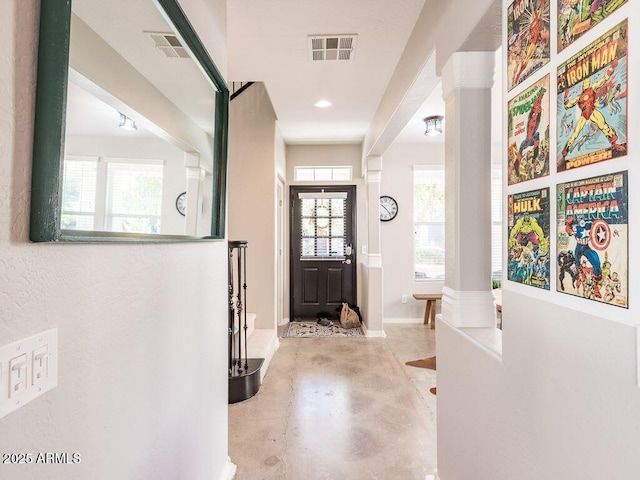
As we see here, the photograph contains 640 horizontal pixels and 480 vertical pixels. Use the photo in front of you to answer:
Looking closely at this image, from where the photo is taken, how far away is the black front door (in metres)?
5.33

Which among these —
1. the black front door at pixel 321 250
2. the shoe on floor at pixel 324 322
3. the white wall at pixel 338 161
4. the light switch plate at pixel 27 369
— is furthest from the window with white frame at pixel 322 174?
the light switch plate at pixel 27 369

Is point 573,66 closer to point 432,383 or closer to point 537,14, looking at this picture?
point 537,14

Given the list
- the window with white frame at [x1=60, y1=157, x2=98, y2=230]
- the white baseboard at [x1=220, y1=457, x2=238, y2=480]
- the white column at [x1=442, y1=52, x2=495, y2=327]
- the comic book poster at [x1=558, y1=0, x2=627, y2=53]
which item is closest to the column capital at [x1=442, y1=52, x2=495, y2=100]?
the white column at [x1=442, y1=52, x2=495, y2=327]

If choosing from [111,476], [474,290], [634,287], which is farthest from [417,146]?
[111,476]

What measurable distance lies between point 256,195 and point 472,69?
290 centimetres

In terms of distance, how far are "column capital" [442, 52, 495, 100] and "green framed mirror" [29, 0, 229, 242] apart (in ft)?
3.68

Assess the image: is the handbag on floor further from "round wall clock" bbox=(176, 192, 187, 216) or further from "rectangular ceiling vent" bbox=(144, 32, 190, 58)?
"rectangular ceiling vent" bbox=(144, 32, 190, 58)

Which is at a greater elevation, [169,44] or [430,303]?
[169,44]

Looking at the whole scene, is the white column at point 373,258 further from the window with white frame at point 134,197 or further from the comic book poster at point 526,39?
the window with white frame at point 134,197

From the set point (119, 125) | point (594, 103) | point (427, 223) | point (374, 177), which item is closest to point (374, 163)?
point (374, 177)

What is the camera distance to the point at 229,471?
1.87m

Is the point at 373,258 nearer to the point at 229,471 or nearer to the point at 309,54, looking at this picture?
the point at 309,54

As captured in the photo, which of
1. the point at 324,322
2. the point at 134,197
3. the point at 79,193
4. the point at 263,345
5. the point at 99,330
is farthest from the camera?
the point at 324,322

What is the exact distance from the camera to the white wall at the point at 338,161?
529 cm
